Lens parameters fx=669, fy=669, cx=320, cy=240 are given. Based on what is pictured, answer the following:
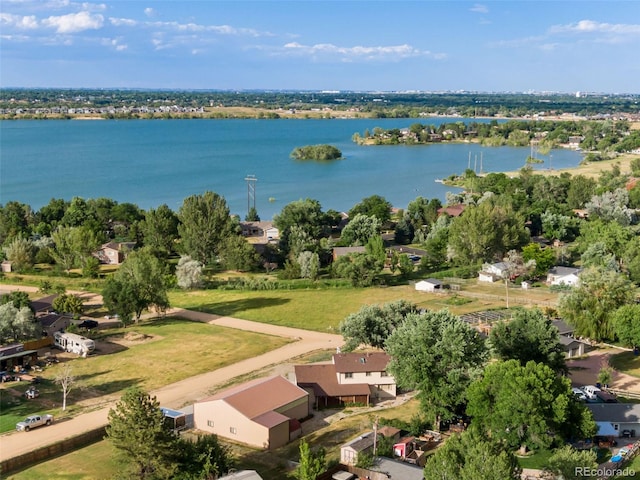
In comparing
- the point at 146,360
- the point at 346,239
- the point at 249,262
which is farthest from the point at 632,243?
the point at 146,360

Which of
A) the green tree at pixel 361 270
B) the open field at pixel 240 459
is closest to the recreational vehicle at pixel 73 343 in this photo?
the open field at pixel 240 459

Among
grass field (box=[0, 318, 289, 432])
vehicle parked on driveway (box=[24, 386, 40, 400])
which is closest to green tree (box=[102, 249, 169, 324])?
grass field (box=[0, 318, 289, 432])

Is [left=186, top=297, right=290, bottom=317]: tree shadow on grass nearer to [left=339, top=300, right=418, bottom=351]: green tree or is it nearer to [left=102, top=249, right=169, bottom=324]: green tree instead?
[left=102, top=249, right=169, bottom=324]: green tree

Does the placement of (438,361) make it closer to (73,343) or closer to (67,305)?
(73,343)

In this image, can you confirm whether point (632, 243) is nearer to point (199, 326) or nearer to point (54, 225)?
point (199, 326)

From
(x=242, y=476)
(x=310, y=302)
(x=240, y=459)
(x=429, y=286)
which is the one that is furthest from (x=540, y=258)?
(x=242, y=476)
